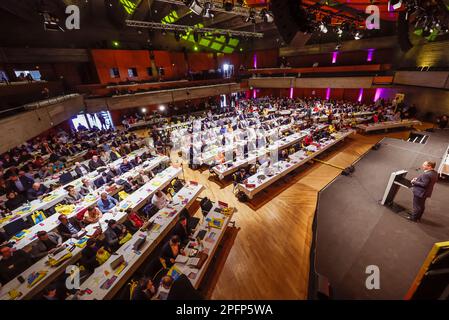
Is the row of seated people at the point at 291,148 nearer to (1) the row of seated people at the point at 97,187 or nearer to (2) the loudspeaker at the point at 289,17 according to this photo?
(1) the row of seated people at the point at 97,187

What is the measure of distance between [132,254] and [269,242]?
388cm

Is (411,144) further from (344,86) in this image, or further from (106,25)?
(106,25)

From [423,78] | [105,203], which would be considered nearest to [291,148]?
[105,203]

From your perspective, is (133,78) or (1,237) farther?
(133,78)

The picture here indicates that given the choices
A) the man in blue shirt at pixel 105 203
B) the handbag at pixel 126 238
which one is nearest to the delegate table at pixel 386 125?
the handbag at pixel 126 238

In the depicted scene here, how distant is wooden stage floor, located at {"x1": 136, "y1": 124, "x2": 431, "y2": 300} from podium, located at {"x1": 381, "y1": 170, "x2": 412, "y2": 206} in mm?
2237

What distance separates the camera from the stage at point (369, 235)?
4258 millimetres

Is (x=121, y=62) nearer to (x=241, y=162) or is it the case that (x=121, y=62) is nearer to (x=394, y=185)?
(x=241, y=162)

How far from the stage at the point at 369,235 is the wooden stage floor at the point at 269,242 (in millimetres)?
657

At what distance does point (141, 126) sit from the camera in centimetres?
1939

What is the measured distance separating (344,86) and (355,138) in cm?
752

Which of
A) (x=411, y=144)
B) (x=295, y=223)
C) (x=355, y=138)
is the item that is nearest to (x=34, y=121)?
(x=295, y=223)

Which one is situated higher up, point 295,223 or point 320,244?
point 320,244
